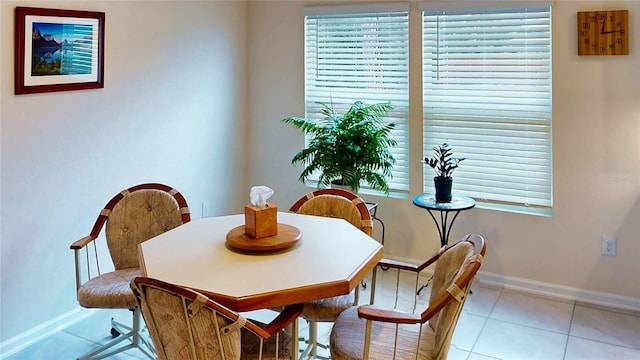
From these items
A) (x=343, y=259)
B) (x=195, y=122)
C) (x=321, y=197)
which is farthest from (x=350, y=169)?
(x=343, y=259)

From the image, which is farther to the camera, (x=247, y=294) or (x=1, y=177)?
(x=1, y=177)

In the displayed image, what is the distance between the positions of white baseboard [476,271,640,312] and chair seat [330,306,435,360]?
175 centimetres

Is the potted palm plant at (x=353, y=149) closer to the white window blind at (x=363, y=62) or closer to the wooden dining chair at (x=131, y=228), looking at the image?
the white window blind at (x=363, y=62)

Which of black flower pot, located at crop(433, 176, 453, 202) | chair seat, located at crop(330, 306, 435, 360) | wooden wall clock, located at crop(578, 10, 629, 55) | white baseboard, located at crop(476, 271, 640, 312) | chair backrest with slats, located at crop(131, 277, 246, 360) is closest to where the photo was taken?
chair backrest with slats, located at crop(131, 277, 246, 360)

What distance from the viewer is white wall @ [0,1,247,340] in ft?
9.26

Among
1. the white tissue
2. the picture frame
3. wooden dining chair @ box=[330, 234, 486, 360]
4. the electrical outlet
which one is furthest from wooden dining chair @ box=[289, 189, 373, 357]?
the electrical outlet

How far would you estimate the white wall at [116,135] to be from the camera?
282cm

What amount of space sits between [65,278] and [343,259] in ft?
6.27

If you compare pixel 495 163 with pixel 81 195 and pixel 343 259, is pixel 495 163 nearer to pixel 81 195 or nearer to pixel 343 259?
pixel 343 259

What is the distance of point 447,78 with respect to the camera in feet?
12.4

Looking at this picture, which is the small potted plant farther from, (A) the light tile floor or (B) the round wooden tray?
(B) the round wooden tray

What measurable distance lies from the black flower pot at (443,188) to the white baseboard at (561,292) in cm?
69

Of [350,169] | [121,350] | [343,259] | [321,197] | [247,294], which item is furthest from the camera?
[350,169]

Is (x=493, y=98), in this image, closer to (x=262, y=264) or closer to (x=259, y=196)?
(x=259, y=196)
